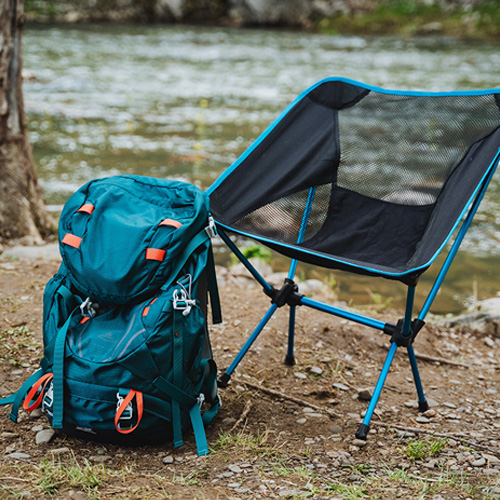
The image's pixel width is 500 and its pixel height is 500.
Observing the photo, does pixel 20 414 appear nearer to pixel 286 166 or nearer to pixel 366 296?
pixel 286 166

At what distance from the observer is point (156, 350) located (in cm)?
195

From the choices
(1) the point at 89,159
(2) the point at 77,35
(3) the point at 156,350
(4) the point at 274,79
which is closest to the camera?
(3) the point at 156,350

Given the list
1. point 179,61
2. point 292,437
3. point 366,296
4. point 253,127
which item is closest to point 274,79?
point 179,61

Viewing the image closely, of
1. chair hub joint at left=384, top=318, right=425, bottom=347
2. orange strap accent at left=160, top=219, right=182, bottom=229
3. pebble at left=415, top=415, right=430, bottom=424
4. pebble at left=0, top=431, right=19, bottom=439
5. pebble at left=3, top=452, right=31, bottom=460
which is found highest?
orange strap accent at left=160, top=219, right=182, bottom=229

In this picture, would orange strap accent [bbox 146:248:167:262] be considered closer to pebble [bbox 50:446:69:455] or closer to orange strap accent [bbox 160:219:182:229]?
orange strap accent [bbox 160:219:182:229]

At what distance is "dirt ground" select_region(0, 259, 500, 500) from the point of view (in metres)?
1.87

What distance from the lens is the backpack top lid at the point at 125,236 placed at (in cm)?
198

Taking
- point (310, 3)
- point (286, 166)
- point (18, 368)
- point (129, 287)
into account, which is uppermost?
point (310, 3)

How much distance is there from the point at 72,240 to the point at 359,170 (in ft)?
4.34

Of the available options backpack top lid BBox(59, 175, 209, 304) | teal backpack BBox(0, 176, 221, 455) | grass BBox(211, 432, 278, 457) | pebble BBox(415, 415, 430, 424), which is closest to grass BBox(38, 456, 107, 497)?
teal backpack BBox(0, 176, 221, 455)

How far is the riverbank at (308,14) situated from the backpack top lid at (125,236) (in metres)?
18.2

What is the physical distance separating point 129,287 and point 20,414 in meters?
0.62

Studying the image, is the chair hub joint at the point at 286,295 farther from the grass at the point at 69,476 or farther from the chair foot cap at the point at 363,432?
the grass at the point at 69,476

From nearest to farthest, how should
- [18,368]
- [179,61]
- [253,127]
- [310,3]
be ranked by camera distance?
[18,368] < [253,127] < [179,61] < [310,3]
